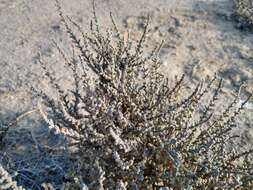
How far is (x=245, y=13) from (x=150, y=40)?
0.86 metres

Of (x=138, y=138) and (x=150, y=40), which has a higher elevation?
(x=138, y=138)

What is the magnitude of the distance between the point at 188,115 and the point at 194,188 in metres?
0.36

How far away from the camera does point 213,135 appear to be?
2.10 meters

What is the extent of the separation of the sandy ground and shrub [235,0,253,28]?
0.22 feet

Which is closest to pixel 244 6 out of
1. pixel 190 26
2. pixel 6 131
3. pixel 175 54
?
pixel 190 26

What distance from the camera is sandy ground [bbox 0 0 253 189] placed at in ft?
9.43

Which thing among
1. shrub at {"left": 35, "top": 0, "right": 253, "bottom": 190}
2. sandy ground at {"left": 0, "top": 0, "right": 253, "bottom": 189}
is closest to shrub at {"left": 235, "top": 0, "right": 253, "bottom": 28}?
sandy ground at {"left": 0, "top": 0, "right": 253, "bottom": 189}

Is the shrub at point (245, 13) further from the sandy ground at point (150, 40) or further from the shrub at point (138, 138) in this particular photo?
the shrub at point (138, 138)

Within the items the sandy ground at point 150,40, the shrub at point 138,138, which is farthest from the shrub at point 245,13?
the shrub at point 138,138

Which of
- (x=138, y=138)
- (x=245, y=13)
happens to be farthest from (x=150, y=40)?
(x=138, y=138)

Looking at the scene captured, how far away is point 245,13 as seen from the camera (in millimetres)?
3836

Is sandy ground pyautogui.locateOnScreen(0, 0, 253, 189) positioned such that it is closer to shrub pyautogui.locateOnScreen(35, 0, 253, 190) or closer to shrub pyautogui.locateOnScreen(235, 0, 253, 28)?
shrub pyautogui.locateOnScreen(235, 0, 253, 28)

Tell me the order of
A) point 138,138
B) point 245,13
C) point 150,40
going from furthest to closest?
point 245,13
point 150,40
point 138,138

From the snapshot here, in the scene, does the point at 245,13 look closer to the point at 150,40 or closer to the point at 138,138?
the point at 150,40
